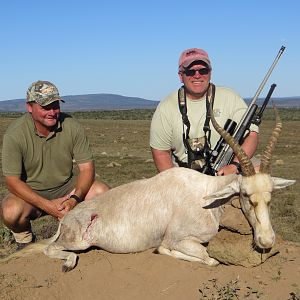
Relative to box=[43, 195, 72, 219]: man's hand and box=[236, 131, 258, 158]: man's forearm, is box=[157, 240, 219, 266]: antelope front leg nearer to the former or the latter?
box=[43, 195, 72, 219]: man's hand

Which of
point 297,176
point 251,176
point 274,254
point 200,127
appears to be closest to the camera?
point 251,176

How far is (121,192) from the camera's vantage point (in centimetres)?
666

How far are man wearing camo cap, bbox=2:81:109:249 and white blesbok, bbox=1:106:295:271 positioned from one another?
67cm

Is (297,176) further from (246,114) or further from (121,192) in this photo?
(121,192)

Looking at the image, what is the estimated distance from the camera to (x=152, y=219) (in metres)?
6.32

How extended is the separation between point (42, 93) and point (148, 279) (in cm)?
290

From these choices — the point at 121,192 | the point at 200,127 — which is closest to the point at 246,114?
the point at 200,127

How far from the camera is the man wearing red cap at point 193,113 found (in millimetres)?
7320

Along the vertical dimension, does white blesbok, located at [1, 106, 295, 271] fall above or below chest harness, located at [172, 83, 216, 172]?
below

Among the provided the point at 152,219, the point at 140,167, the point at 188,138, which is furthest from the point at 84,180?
the point at 140,167

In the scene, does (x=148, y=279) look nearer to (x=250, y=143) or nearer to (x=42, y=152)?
(x=42, y=152)

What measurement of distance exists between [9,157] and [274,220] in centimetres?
578

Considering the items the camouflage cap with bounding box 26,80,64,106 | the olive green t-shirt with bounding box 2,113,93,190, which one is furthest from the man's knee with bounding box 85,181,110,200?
the camouflage cap with bounding box 26,80,64,106

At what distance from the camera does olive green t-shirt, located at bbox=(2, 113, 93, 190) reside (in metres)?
7.04
